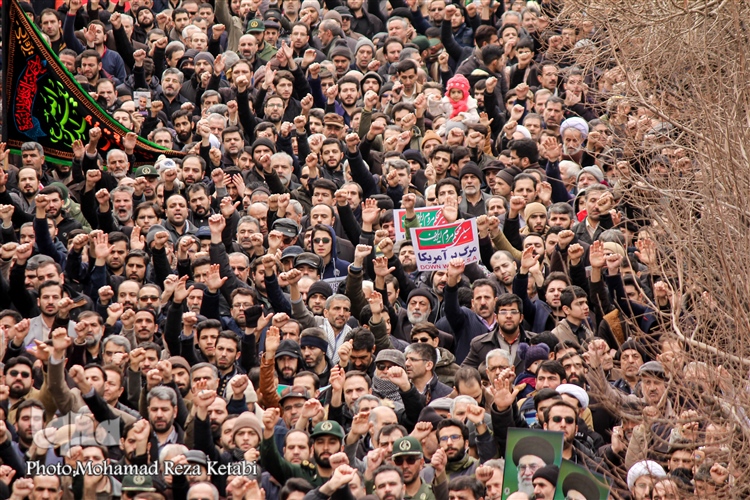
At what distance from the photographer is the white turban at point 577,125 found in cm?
1752

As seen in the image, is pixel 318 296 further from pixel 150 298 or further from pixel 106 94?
pixel 106 94

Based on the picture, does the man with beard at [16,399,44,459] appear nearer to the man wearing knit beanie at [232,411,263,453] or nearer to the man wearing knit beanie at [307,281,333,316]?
the man wearing knit beanie at [232,411,263,453]

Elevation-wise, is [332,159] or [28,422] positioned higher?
[28,422]

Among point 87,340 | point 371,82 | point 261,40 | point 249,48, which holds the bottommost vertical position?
point 261,40

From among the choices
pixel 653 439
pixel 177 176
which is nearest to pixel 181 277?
pixel 177 176

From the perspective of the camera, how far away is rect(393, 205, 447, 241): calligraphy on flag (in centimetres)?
1499

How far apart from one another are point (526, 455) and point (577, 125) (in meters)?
6.97

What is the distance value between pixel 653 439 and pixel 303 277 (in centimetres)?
395

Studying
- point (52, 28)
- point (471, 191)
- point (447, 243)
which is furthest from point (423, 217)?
point (52, 28)

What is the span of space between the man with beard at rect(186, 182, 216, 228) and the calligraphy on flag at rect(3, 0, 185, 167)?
1258mm

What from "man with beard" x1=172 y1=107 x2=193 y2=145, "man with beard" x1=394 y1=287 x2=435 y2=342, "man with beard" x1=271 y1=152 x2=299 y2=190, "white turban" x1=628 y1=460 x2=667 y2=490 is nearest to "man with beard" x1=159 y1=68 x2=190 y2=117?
"man with beard" x1=172 y1=107 x2=193 y2=145

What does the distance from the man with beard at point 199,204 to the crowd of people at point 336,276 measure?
0.02 metres

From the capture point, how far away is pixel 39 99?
1589 cm

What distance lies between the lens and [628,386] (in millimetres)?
13281
